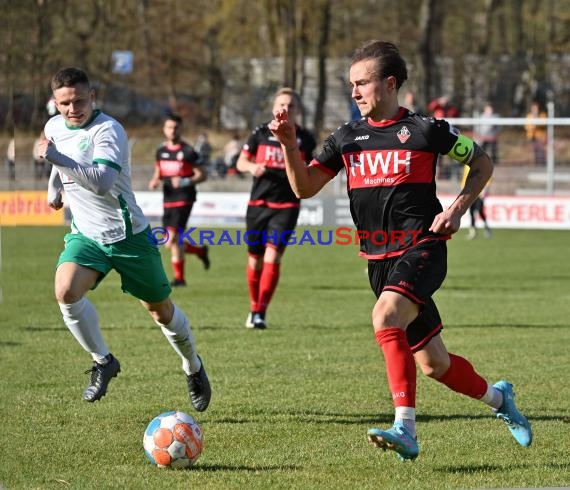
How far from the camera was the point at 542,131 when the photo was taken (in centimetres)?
2752

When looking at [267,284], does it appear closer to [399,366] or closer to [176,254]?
[176,254]

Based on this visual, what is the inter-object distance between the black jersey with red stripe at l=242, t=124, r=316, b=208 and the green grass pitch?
123 centimetres

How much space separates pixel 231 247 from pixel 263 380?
1393 centimetres

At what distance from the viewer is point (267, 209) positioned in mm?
11117

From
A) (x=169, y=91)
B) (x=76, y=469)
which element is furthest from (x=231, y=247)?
(x=169, y=91)

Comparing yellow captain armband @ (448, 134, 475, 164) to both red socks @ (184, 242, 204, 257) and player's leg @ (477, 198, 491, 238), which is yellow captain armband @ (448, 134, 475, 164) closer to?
red socks @ (184, 242, 204, 257)

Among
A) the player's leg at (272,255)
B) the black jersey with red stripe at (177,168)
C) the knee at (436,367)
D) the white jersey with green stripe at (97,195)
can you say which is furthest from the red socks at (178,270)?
the knee at (436,367)

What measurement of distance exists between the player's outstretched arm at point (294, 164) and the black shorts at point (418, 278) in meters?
0.50

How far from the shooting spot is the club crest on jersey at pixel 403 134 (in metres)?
5.76

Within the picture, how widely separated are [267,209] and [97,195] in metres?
4.42

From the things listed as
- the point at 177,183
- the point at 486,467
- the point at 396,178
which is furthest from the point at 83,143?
the point at 177,183

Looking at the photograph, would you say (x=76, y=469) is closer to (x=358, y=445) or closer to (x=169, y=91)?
(x=358, y=445)

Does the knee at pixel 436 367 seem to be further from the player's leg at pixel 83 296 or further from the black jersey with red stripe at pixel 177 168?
the black jersey with red stripe at pixel 177 168

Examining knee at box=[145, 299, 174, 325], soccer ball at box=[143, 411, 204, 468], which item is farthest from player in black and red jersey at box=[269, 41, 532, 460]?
knee at box=[145, 299, 174, 325]
